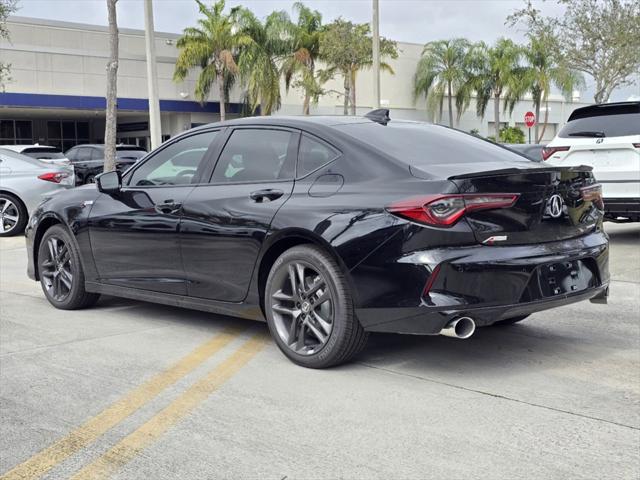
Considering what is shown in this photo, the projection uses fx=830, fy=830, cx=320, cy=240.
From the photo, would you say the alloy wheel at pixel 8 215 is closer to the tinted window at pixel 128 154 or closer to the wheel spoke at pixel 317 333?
the wheel spoke at pixel 317 333

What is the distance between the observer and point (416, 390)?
179 inches

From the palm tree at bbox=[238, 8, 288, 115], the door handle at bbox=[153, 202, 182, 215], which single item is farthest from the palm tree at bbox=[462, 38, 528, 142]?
the door handle at bbox=[153, 202, 182, 215]

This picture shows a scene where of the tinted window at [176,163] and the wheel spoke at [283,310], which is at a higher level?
the tinted window at [176,163]

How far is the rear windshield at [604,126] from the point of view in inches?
392

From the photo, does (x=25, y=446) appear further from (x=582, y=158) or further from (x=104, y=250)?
(x=582, y=158)

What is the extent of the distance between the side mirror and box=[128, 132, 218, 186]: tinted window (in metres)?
0.10

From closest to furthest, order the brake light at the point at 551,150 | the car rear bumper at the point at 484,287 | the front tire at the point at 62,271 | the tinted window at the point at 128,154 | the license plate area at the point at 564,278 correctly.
Answer: the car rear bumper at the point at 484,287 → the license plate area at the point at 564,278 → the front tire at the point at 62,271 → the brake light at the point at 551,150 → the tinted window at the point at 128,154

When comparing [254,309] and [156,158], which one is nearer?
[254,309]

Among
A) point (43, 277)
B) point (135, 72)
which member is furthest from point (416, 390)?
point (135, 72)

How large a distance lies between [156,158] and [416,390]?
2.91 m

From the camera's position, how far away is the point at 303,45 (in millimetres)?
41594

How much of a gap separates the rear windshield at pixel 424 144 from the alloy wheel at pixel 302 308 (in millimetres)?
896

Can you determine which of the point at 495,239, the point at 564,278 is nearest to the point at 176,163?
the point at 495,239

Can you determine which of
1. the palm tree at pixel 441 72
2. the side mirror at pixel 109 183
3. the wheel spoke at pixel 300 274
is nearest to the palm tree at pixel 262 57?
the palm tree at pixel 441 72
